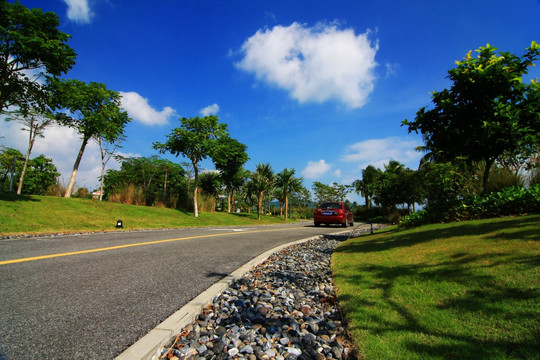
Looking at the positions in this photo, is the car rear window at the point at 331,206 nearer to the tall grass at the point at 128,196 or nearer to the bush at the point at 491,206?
the bush at the point at 491,206

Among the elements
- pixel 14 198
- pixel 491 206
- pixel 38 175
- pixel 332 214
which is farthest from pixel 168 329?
pixel 38 175

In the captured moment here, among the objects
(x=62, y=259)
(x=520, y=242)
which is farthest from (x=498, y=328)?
(x=62, y=259)

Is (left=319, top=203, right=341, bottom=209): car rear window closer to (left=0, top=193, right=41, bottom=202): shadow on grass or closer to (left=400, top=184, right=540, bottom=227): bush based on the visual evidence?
(left=400, top=184, right=540, bottom=227): bush

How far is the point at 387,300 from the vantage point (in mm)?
2961

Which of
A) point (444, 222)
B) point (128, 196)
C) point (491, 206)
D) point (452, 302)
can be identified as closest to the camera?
point (452, 302)

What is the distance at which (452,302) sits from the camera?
8.68 ft

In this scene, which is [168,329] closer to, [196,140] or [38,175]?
[196,140]

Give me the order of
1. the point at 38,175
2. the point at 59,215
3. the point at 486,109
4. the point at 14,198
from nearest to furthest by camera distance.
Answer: the point at 486,109 < the point at 59,215 < the point at 14,198 < the point at 38,175

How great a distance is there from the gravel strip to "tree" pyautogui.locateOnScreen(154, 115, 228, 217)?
21435mm

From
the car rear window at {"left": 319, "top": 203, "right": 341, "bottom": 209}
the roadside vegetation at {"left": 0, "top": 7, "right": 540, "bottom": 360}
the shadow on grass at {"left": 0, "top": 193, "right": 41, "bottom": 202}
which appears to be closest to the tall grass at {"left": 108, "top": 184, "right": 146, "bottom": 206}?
the roadside vegetation at {"left": 0, "top": 7, "right": 540, "bottom": 360}

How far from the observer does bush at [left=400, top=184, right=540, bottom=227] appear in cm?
753

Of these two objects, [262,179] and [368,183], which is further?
[368,183]

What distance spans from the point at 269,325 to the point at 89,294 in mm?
2364

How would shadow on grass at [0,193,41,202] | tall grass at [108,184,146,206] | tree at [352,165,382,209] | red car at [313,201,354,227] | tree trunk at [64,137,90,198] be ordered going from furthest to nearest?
tree at [352,165,382,209], tall grass at [108,184,146,206], tree trunk at [64,137,90,198], red car at [313,201,354,227], shadow on grass at [0,193,41,202]
